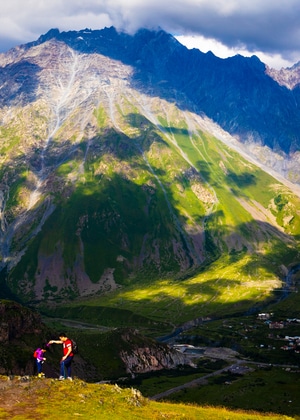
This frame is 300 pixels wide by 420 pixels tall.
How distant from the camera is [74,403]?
152 feet

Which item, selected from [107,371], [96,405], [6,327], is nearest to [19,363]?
[6,327]

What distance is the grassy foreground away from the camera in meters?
42.8

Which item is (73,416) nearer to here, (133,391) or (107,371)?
(133,391)

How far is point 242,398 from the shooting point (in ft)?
520

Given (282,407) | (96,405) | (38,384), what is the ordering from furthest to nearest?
(282,407) < (38,384) < (96,405)

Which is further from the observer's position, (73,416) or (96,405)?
(96,405)

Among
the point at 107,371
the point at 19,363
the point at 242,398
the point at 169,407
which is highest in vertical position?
the point at 169,407

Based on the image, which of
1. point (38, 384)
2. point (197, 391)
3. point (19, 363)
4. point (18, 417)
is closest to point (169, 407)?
point (38, 384)

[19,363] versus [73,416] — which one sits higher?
[73,416]

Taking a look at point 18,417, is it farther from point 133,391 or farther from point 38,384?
point 133,391

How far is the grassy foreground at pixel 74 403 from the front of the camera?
42.8 metres

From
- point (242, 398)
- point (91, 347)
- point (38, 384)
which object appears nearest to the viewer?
point (38, 384)

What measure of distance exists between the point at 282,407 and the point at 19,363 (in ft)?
273

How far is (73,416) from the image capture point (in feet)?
138
